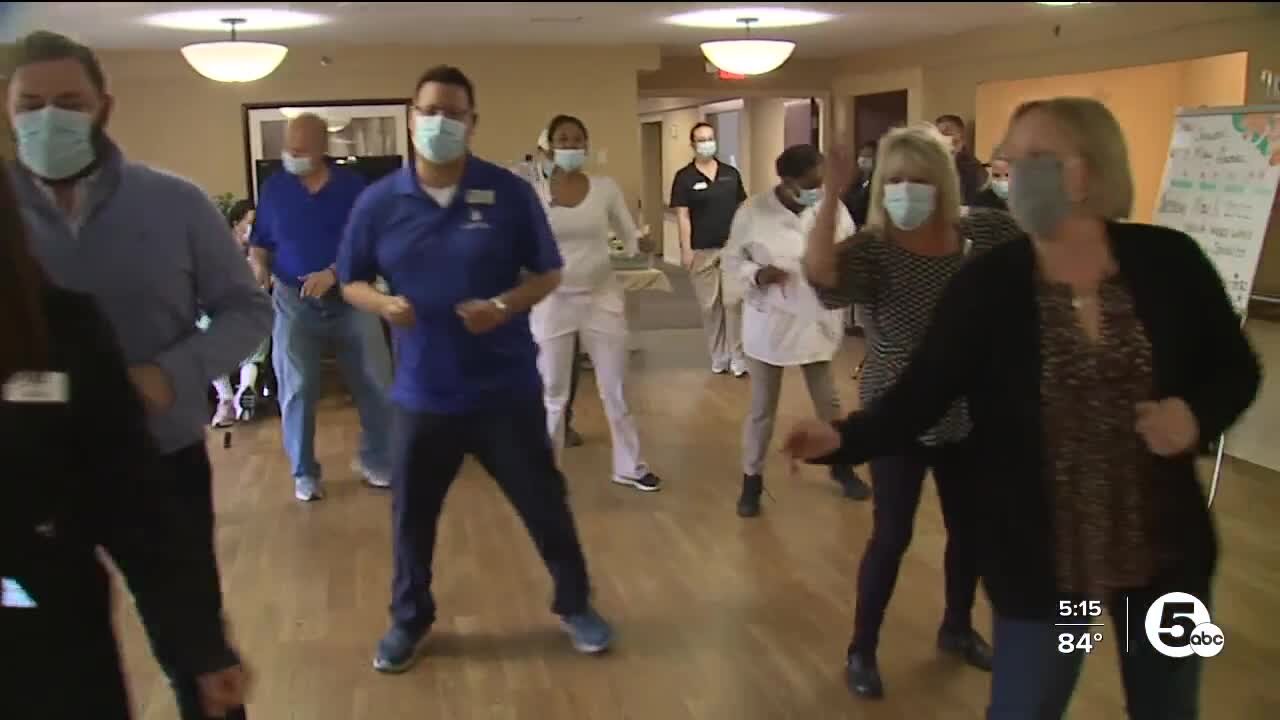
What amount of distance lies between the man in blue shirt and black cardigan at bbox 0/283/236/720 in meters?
Result: 2.95

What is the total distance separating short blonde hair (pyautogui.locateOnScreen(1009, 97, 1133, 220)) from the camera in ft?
5.36

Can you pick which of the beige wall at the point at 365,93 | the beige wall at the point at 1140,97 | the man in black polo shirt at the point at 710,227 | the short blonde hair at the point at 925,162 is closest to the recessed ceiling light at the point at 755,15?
the short blonde hair at the point at 925,162

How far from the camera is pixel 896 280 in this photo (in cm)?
259

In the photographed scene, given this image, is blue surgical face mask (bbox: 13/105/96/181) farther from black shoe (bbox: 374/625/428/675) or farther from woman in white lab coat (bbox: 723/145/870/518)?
woman in white lab coat (bbox: 723/145/870/518)

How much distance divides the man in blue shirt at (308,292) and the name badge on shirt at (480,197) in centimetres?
177

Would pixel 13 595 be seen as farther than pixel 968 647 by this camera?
No

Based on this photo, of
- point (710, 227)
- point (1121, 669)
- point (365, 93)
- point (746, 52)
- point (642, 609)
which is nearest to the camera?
point (1121, 669)

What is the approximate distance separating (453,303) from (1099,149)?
1.54 meters

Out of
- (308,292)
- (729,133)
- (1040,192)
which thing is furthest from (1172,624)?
(729,133)

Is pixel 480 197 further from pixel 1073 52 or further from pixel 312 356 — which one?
pixel 1073 52

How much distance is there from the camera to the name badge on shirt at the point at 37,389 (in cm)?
128

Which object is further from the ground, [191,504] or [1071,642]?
[191,504]

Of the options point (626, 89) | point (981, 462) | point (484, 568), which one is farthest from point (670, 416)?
point (981, 462)

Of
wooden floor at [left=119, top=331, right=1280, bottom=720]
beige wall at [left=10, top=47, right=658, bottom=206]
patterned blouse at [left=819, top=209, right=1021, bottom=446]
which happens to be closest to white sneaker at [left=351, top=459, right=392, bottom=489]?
wooden floor at [left=119, top=331, right=1280, bottom=720]
